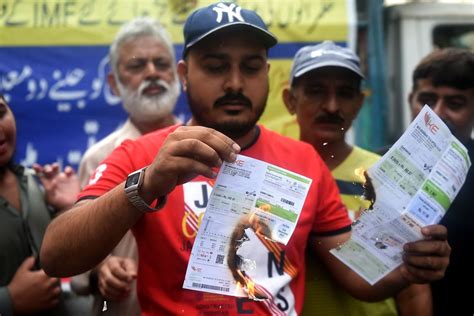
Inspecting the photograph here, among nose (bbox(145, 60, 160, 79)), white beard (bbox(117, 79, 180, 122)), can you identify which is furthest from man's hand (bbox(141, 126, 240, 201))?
nose (bbox(145, 60, 160, 79))

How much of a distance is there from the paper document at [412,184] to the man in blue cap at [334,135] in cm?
31

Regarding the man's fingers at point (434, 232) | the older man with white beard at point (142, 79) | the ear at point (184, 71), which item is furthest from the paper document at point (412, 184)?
the older man with white beard at point (142, 79)

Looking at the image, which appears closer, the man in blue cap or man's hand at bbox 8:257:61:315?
the man in blue cap

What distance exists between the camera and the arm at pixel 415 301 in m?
2.24

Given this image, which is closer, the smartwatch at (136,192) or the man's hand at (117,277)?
the smartwatch at (136,192)

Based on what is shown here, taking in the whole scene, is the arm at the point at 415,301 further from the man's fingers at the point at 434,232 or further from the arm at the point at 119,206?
the arm at the point at 119,206

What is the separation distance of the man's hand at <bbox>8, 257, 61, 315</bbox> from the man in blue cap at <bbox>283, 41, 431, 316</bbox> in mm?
949

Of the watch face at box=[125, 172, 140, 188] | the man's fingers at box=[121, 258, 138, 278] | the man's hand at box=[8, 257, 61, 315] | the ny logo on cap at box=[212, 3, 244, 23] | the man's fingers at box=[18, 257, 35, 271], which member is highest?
the ny logo on cap at box=[212, 3, 244, 23]

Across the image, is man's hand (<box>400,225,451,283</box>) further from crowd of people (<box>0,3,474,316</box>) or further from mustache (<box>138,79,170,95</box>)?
mustache (<box>138,79,170,95</box>)

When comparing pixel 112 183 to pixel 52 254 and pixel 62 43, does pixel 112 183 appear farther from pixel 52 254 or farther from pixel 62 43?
pixel 62 43

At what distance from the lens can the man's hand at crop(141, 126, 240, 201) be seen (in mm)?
1449

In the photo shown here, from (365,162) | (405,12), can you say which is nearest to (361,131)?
(405,12)

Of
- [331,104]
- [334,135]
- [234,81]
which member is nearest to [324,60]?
[331,104]

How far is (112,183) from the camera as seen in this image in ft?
5.66
